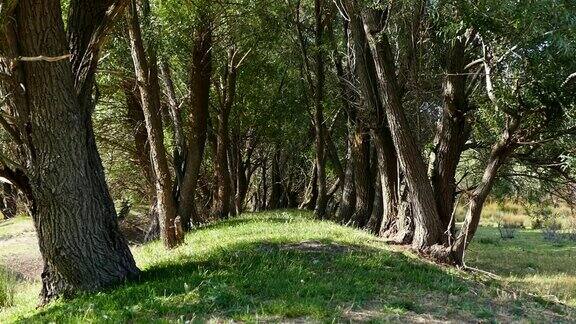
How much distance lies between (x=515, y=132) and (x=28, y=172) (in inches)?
294

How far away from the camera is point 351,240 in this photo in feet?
35.1

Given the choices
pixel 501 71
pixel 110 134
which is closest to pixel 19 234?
pixel 110 134

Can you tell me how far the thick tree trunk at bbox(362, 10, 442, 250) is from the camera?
1084 cm

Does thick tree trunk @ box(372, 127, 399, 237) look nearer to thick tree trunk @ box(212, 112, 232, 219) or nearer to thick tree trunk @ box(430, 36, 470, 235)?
thick tree trunk @ box(430, 36, 470, 235)

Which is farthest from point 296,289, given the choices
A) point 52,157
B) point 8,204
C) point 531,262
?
point 8,204

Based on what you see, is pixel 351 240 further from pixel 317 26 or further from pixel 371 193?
pixel 317 26

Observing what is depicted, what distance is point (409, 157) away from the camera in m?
10.8

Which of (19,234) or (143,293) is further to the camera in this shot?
(19,234)

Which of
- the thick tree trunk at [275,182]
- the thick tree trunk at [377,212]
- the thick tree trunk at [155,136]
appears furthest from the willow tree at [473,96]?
the thick tree trunk at [275,182]

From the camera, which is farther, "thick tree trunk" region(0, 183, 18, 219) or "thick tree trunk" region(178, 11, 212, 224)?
"thick tree trunk" region(0, 183, 18, 219)

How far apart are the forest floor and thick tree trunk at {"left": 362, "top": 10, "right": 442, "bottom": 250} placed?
30.3 inches

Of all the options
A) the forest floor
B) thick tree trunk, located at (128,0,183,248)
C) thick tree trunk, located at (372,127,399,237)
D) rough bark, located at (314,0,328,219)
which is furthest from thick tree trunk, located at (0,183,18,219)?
thick tree trunk, located at (372,127,399,237)

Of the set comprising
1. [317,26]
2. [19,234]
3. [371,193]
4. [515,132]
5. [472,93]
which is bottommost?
[19,234]

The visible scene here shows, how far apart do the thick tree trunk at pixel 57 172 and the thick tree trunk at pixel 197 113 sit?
793cm
